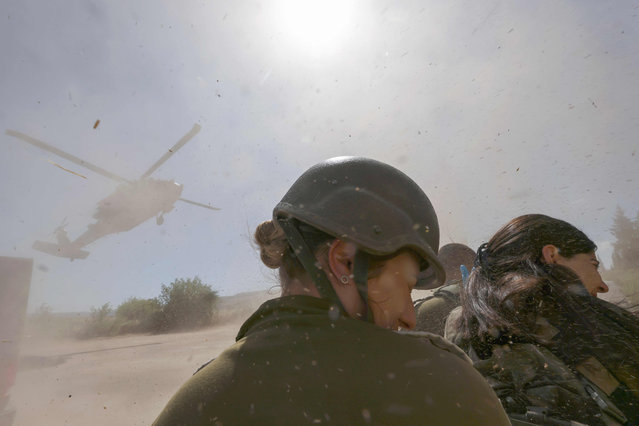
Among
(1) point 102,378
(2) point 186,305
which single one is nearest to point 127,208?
(2) point 186,305

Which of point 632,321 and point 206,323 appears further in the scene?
→ point 206,323

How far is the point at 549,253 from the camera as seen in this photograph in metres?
2.38

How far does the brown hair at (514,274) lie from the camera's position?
6.91 ft

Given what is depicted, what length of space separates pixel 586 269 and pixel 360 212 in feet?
6.16

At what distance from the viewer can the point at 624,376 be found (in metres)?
1.77

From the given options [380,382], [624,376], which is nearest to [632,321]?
[624,376]

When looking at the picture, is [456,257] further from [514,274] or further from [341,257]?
[341,257]

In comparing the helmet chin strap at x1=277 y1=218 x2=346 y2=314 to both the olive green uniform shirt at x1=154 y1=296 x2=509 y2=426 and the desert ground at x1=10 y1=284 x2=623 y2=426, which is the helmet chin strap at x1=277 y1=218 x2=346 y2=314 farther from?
the desert ground at x1=10 y1=284 x2=623 y2=426

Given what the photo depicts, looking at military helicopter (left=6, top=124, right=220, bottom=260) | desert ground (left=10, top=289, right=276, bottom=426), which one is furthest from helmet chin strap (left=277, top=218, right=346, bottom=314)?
military helicopter (left=6, top=124, right=220, bottom=260)

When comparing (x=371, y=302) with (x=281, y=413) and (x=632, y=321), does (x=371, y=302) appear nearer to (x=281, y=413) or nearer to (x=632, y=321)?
(x=281, y=413)

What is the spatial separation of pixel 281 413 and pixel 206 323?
2210cm

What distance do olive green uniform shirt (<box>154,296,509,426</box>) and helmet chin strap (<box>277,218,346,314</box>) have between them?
0.79 feet

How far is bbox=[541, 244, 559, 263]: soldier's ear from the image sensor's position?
236 centimetres

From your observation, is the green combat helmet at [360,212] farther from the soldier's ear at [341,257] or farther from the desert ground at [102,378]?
the desert ground at [102,378]
